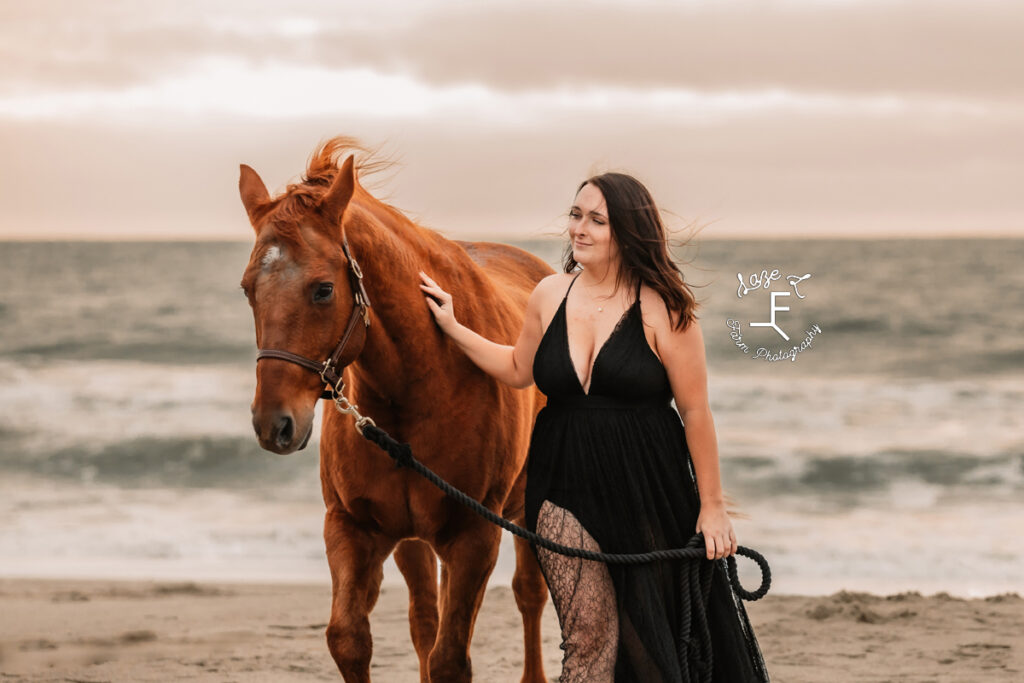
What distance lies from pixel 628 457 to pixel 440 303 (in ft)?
2.96

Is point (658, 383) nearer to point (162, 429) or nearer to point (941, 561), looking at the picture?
point (941, 561)

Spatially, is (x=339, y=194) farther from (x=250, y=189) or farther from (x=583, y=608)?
(x=583, y=608)

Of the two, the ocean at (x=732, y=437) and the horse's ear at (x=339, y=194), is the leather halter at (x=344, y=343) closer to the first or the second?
the horse's ear at (x=339, y=194)

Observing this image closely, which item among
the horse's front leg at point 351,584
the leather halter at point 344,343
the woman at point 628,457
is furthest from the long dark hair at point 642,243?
the horse's front leg at point 351,584

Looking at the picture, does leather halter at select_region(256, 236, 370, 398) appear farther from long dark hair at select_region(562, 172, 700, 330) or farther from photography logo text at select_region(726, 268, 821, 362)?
photography logo text at select_region(726, 268, 821, 362)

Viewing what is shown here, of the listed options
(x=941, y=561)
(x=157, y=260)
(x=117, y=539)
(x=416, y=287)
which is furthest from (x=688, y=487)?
(x=157, y=260)

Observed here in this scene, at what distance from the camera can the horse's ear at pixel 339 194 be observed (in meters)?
3.13

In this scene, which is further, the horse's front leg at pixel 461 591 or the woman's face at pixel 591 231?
the horse's front leg at pixel 461 591

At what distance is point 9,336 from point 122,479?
36.9 feet

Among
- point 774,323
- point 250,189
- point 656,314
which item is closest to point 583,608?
point 656,314

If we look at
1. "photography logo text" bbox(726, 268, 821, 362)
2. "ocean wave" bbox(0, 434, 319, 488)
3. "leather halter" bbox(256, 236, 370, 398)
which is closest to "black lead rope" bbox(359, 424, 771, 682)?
"leather halter" bbox(256, 236, 370, 398)

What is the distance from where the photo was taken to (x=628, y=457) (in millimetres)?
3078

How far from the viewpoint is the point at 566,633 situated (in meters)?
3.11

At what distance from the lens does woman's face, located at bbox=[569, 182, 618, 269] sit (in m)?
3.08
